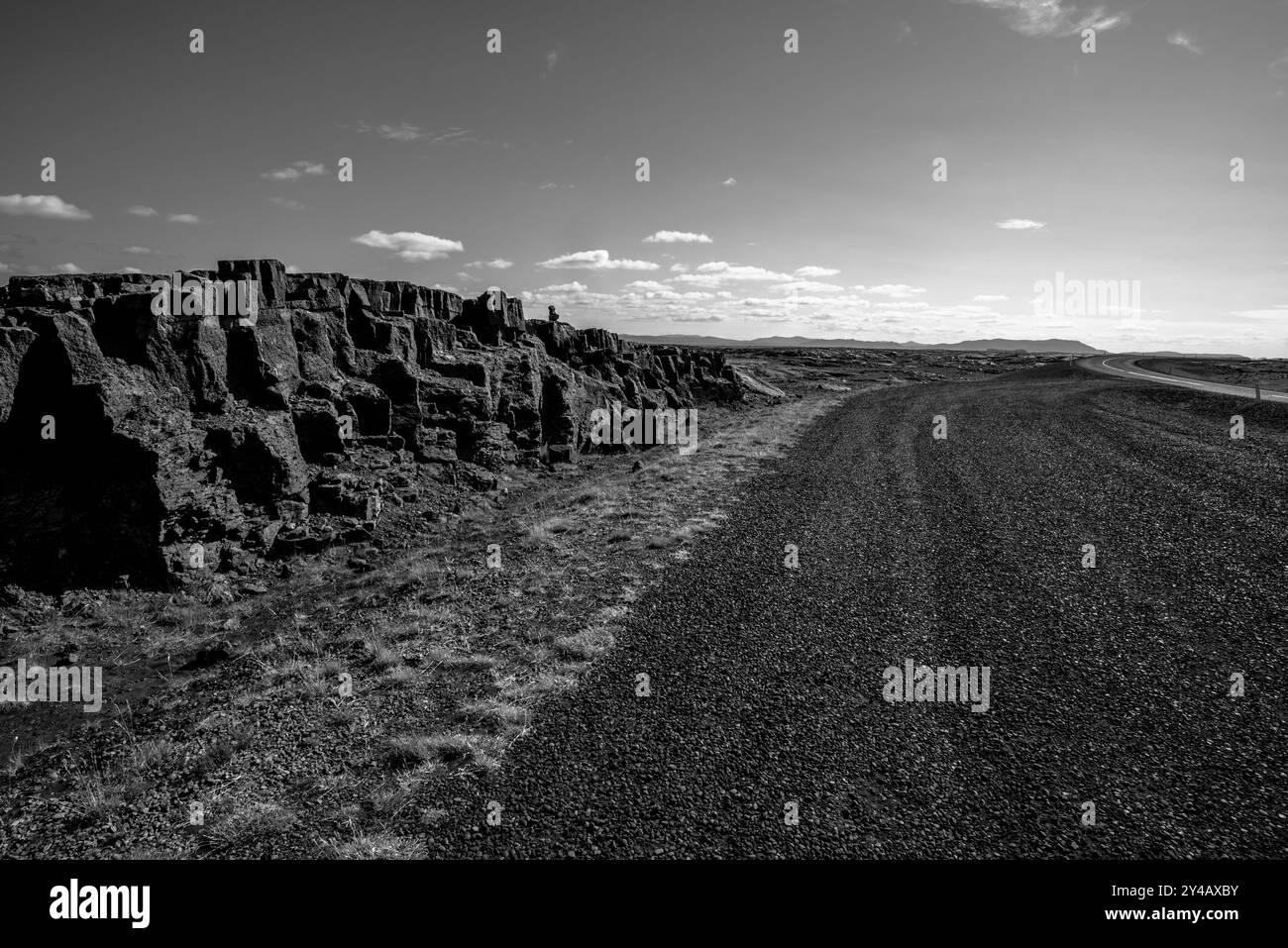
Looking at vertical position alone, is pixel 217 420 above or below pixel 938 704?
above

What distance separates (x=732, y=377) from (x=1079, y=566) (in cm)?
3873

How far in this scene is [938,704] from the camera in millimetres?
7547

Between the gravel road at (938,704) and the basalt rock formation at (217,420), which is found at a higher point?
the basalt rock formation at (217,420)

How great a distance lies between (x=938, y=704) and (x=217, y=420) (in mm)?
16142

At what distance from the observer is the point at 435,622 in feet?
34.0

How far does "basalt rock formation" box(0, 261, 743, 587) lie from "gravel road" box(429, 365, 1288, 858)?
9.83m

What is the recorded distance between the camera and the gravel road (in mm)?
5605

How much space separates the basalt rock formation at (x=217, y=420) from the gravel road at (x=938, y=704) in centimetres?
983

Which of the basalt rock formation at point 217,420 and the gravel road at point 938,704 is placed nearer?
the gravel road at point 938,704

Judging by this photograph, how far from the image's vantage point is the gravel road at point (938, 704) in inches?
221

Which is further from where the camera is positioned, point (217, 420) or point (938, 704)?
point (217, 420)

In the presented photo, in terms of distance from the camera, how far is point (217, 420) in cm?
1401
